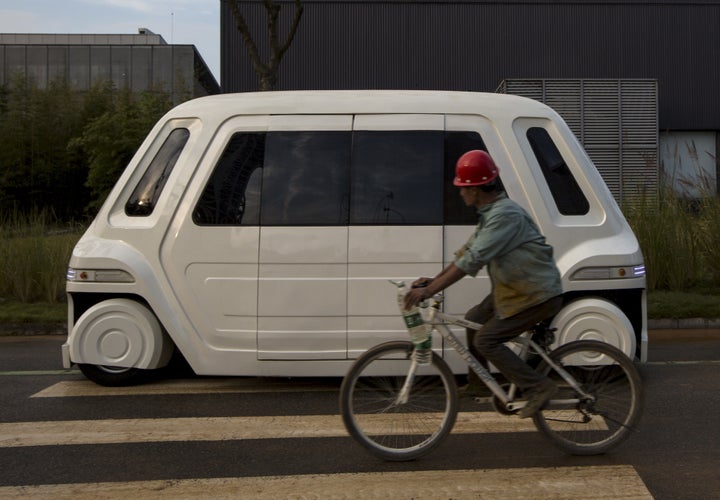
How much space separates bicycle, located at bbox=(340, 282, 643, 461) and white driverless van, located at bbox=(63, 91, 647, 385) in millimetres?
1397

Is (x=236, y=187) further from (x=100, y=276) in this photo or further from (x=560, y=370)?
(x=560, y=370)

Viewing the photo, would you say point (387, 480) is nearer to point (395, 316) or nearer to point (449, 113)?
point (395, 316)

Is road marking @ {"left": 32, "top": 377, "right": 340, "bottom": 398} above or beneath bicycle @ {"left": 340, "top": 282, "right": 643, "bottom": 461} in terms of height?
beneath

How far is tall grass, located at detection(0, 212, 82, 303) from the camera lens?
1116 centimetres

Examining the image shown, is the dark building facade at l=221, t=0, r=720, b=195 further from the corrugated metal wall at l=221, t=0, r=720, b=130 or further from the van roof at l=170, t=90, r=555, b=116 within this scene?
the van roof at l=170, t=90, r=555, b=116

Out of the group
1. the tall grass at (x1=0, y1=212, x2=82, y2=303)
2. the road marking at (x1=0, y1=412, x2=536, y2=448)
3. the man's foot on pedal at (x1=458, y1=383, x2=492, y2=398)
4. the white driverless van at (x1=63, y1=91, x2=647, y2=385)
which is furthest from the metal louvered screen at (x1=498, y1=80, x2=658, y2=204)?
the man's foot on pedal at (x1=458, y1=383, x2=492, y2=398)

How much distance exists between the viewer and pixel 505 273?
431cm

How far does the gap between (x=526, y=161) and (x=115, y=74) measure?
48.7 meters

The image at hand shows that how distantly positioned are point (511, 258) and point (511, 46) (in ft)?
105

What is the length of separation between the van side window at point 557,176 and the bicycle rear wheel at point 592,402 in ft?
6.21

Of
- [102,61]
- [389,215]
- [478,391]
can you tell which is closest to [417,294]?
[478,391]

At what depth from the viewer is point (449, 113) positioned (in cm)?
617

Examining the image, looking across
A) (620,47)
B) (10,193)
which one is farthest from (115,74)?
(620,47)

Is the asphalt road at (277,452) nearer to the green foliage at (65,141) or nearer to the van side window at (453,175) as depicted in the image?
the van side window at (453,175)
